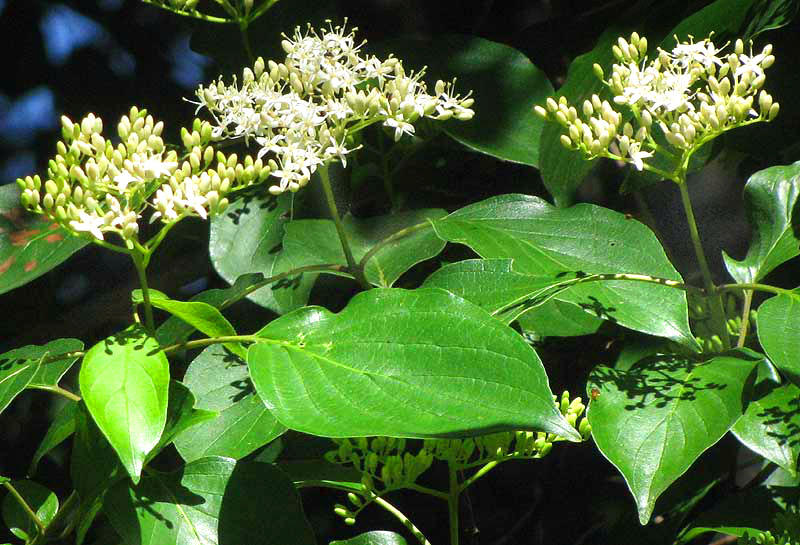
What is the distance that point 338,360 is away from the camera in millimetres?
722

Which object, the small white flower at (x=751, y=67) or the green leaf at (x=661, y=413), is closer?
the green leaf at (x=661, y=413)

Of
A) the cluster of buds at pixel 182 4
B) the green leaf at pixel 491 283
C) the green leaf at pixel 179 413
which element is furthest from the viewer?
the cluster of buds at pixel 182 4

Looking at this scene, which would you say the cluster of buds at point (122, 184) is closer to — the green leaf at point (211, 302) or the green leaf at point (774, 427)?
the green leaf at point (211, 302)

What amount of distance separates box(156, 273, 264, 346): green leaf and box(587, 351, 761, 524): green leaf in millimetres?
366

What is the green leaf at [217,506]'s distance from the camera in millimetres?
785

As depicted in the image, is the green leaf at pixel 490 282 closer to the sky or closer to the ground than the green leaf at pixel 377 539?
closer to the sky

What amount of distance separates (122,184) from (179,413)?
0.66 feet

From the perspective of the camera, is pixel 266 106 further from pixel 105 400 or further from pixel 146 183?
pixel 105 400

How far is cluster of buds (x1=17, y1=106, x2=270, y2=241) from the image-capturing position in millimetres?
762

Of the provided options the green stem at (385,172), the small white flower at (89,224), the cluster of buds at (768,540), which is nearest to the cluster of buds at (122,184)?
the small white flower at (89,224)

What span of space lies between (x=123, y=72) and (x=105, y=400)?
3.88ft

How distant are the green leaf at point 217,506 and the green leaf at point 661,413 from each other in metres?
0.28

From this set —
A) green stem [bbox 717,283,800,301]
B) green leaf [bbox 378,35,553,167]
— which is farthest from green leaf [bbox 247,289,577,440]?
green leaf [bbox 378,35,553,167]

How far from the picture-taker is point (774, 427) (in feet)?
2.69
